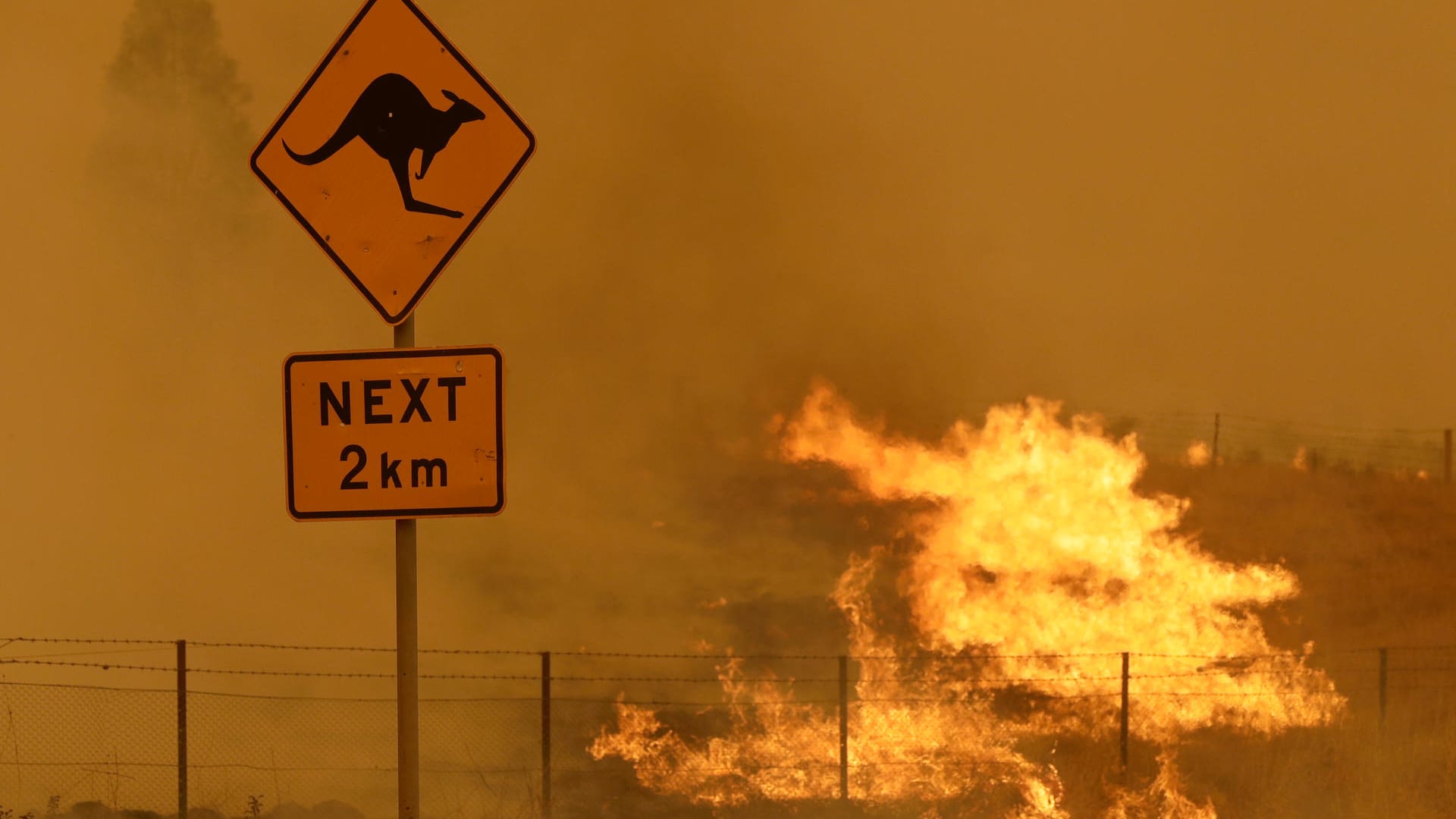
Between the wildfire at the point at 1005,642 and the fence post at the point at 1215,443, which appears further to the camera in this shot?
the fence post at the point at 1215,443

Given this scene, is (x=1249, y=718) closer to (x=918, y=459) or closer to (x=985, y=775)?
(x=985, y=775)

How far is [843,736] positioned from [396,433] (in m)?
6.87

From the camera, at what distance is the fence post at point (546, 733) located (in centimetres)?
1018

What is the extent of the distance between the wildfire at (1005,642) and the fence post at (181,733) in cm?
358

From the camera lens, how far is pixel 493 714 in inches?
463

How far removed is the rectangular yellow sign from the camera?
16.1 ft

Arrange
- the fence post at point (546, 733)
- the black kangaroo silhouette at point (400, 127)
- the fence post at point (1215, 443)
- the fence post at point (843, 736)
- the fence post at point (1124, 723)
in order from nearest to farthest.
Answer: the black kangaroo silhouette at point (400, 127) < the fence post at point (546, 733) < the fence post at point (843, 736) < the fence post at point (1124, 723) < the fence post at point (1215, 443)

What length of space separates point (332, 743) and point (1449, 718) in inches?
415

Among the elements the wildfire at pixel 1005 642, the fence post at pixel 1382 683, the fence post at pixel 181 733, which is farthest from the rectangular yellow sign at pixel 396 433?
the fence post at pixel 1382 683

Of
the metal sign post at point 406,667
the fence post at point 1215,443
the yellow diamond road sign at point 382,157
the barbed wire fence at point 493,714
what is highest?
the yellow diamond road sign at point 382,157

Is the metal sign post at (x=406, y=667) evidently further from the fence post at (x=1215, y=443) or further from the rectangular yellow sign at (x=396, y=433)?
the fence post at (x=1215, y=443)

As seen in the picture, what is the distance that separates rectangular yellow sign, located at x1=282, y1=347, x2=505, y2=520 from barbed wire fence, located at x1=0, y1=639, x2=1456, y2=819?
5879 mm

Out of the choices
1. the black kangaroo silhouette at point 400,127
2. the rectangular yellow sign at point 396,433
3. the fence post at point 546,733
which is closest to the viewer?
the rectangular yellow sign at point 396,433

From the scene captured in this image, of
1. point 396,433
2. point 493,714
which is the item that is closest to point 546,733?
point 493,714
